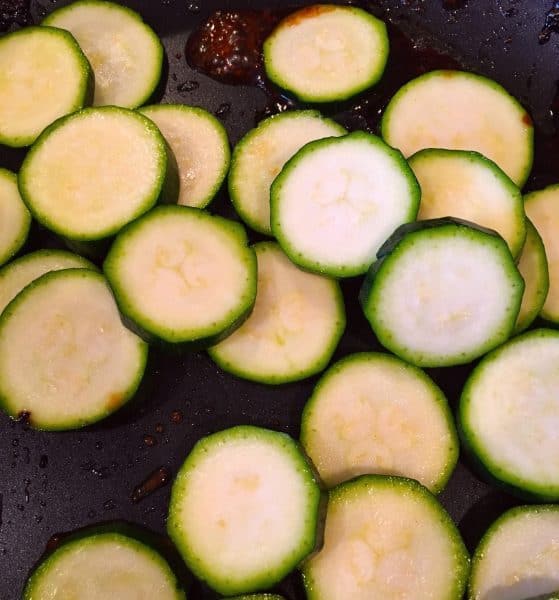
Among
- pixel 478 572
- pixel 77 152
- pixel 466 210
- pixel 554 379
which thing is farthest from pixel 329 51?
pixel 478 572

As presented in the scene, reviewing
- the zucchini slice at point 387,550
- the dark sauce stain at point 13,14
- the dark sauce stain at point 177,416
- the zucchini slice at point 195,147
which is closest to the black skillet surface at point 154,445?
the dark sauce stain at point 177,416

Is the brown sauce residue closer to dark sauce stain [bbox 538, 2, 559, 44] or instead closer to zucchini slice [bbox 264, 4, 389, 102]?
zucchini slice [bbox 264, 4, 389, 102]

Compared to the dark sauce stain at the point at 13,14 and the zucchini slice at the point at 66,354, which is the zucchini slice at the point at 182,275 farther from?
the dark sauce stain at the point at 13,14

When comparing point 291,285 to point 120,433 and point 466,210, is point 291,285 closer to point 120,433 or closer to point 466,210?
point 466,210

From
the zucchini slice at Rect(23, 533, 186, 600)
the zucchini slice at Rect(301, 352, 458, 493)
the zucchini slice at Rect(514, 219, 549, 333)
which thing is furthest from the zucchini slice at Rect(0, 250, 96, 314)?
the zucchini slice at Rect(514, 219, 549, 333)

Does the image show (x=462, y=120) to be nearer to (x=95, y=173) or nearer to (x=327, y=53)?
(x=327, y=53)

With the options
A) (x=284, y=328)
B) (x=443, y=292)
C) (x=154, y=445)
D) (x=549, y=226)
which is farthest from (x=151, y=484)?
(x=549, y=226)
